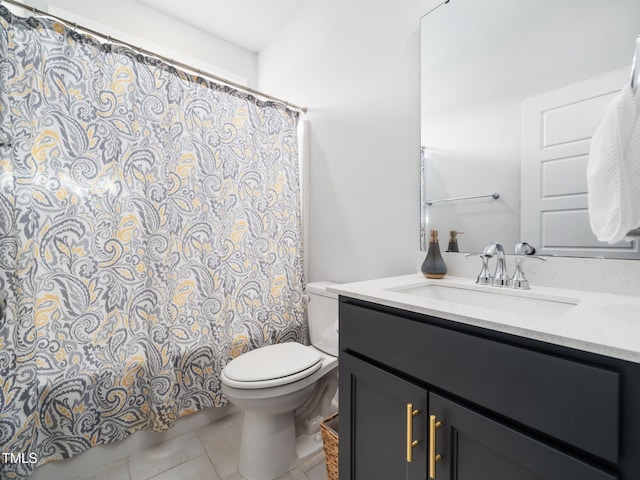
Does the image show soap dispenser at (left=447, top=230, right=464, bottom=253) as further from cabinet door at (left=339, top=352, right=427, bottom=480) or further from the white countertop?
cabinet door at (left=339, top=352, right=427, bottom=480)

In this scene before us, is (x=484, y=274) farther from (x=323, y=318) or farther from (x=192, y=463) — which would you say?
(x=192, y=463)

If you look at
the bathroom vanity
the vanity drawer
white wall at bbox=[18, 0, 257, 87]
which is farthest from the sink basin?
white wall at bbox=[18, 0, 257, 87]

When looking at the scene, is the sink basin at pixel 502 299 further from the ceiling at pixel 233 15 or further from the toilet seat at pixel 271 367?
the ceiling at pixel 233 15

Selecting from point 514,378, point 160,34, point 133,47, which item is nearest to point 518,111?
point 514,378

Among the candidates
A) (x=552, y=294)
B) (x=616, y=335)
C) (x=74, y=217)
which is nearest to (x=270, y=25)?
(x=74, y=217)

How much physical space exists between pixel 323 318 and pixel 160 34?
221 cm

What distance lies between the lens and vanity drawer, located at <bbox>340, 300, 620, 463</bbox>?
49 cm

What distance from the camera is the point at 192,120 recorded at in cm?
156

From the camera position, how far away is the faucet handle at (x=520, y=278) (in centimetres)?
97

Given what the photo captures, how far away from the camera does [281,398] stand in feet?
A: 4.05

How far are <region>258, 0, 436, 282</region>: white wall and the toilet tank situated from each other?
189 mm

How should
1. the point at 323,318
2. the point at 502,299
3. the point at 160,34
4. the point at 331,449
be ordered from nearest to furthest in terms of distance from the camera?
the point at 502,299 < the point at 331,449 < the point at 323,318 < the point at 160,34

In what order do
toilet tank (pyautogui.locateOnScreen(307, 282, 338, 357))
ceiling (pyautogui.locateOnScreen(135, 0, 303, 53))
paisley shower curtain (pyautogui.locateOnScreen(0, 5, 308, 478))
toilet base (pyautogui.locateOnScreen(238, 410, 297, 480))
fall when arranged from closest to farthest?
1. paisley shower curtain (pyautogui.locateOnScreen(0, 5, 308, 478))
2. toilet base (pyautogui.locateOnScreen(238, 410, 297, 480))
3. toilet tank (pyautogui.locateOnScreen(307, 282, 338, 357))
4. ceiling (pyautogui.locateOnScreen(135, 0, 303, 53))

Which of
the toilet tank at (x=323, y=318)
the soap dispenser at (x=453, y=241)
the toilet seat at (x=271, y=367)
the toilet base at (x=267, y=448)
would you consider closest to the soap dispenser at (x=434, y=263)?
the soap dispenser at (x=453, y=241)
